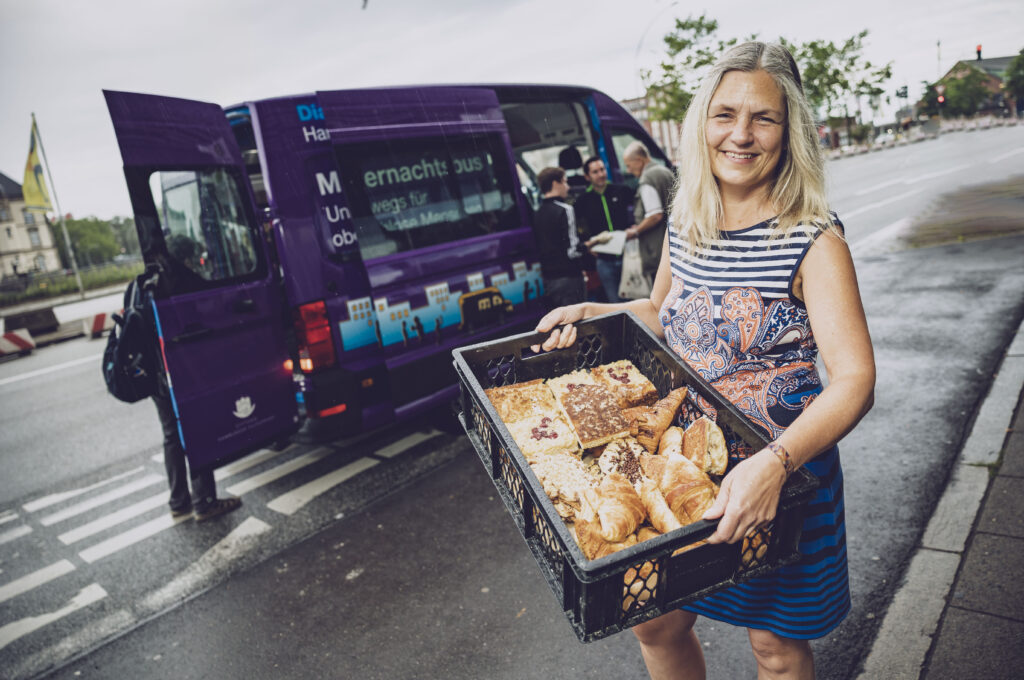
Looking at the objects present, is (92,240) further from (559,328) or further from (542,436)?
(542,436)

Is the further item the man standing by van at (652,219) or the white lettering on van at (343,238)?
the man standing by van at (652,219)

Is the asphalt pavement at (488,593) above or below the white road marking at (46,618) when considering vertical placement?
below

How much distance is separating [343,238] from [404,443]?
1.88 meters

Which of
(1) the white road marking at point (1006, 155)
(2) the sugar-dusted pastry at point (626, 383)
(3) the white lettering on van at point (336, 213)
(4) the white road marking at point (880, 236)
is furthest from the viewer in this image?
(1) the white road marking at point (1006, 155)

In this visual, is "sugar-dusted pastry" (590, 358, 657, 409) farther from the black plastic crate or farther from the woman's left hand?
the woman's left hand

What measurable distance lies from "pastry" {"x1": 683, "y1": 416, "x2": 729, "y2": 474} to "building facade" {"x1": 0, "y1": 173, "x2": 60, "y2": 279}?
276ft

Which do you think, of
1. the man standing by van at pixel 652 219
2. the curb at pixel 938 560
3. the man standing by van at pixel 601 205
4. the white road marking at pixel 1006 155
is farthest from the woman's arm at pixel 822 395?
the white road marking at pixel 1006 155

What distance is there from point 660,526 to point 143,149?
3.42 m

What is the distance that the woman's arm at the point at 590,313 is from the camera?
1.90 meters

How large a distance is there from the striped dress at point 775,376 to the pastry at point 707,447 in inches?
4.1

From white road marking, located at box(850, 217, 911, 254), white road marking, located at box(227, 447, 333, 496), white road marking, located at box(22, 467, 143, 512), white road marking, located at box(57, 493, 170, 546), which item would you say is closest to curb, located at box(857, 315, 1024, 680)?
white road marking, located at box(227, 447, 333, 496)

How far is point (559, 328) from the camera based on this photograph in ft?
6.34

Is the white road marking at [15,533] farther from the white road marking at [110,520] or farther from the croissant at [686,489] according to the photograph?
the croissant at [686,489]

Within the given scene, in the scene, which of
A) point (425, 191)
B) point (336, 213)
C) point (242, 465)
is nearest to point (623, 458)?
point (336, 213)
